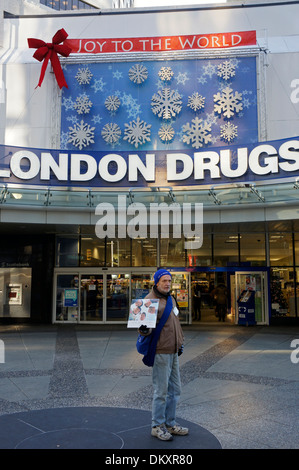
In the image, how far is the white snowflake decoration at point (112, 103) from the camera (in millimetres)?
16500

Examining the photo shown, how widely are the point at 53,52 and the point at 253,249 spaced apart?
10893 mm

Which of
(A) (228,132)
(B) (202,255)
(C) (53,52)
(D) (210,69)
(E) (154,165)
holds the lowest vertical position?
(B) (202,255)

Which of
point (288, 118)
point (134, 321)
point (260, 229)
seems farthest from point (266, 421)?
point (288, 118)

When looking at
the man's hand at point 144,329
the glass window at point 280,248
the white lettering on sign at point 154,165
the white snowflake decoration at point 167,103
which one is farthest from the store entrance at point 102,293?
the man's hand at point 144,329

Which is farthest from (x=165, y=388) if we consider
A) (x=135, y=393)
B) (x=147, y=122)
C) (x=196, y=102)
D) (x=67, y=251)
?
(x=196, y=102)

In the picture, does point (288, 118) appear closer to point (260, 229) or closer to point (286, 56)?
point (286, 56)

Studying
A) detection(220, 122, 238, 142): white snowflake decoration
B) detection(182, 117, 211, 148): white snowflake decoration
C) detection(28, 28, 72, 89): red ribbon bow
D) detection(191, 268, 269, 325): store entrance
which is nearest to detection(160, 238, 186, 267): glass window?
detection(191, 268, 269, 325): store entrance

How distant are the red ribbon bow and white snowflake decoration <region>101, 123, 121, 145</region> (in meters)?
2.35

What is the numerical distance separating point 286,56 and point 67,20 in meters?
8.81

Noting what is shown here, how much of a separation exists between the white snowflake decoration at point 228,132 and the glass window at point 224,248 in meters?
3.65

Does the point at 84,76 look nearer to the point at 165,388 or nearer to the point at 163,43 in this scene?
the point at 163,43

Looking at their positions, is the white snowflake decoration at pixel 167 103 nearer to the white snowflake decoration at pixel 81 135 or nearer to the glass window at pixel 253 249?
the white snowflake decoration at pixel 81 135

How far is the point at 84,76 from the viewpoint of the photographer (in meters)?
16.8

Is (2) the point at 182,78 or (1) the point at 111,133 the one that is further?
(2) the point at 182,78
